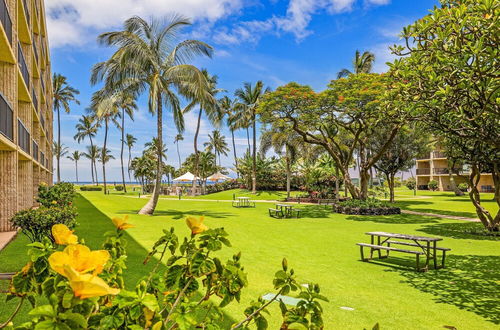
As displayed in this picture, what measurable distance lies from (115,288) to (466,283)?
8063 mm

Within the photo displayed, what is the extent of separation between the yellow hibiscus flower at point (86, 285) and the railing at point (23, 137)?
15895mm

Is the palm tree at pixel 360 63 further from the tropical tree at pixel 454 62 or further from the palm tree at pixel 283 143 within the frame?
the tropical tree at pixel 454 62

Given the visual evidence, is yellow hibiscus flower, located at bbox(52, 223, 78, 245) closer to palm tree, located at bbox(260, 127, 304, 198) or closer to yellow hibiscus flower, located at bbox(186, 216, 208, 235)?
yellow hibiscus flower, located at bbox(186, 216, 208, 235)

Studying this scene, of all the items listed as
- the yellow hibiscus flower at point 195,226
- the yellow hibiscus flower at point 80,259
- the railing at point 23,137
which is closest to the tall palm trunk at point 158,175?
the railing at point 23,137

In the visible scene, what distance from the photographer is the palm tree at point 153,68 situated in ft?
60.1

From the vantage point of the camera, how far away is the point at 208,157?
58.5 metres

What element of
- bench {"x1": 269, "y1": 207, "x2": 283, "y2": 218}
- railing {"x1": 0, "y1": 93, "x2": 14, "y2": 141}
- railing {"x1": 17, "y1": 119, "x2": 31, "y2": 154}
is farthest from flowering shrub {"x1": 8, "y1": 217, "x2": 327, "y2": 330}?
bench {"x1": 269, "y1": 207, "x2": 283, "y2": 218}

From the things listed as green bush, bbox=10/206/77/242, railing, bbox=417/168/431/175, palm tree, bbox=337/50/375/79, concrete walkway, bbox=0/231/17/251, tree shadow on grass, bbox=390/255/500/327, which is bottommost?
tree shadow on grass, bbox=390/255/500/327

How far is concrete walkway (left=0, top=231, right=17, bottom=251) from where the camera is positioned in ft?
33.7

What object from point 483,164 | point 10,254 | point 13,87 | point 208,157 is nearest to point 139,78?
point 13,87

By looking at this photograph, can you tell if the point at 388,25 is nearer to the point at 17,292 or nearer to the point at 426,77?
the point at 426,77

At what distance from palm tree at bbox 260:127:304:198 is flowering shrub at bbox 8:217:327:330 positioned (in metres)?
29.2

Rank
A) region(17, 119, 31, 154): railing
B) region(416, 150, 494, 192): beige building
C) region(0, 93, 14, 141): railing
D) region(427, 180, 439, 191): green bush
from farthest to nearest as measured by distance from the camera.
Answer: region(416, 150, 494, 192): beige building, region(427, 180, 439, 191): green bush, region(17, 119, 31, 154): railing, region(0, 93, 14, 141): railing

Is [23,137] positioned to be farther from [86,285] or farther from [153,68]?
[86,285]
